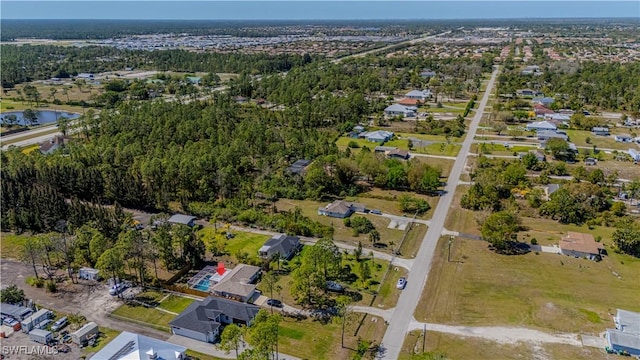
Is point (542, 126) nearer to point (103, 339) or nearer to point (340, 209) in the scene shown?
point (340, 209)

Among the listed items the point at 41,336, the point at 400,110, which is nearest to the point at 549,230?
the point at 41,336

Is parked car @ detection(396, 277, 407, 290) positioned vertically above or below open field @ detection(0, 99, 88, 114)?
below

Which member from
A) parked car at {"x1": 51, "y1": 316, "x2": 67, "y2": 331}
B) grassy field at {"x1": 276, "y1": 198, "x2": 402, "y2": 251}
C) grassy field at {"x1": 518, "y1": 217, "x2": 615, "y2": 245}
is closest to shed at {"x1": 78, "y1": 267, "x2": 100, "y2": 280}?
parked car at {"x1": 51, "y1": 316, "x2": 67, "y2": 331}

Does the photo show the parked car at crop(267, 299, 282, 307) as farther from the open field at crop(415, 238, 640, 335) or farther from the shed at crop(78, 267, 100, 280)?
the shed at crop(78, 267, 100, 280)

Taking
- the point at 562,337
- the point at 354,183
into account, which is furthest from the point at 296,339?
the point at 354,183

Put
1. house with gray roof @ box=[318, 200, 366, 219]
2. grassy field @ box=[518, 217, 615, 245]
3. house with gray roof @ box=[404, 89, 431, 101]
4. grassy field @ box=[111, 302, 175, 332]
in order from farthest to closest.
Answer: house with gray roof @ box=[404, 89, 431, 101]
house with gray roof @ box=[318, 200, 366, 219]
grassy field @ box=[518, 217, 615, 245]
grassy field @ box=[111, 302, 175, 332]
